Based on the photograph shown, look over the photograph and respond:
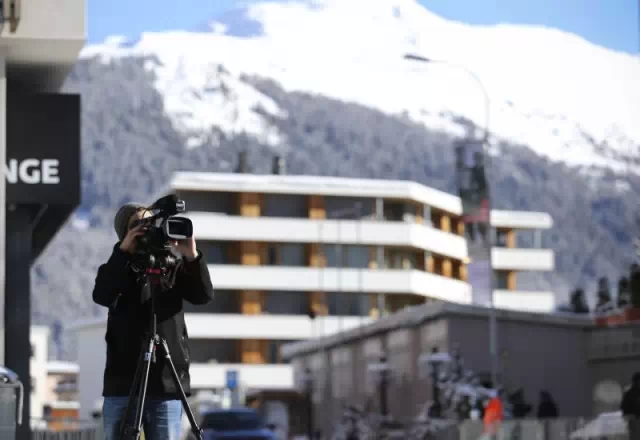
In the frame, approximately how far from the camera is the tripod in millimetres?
7383

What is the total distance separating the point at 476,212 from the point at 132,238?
118ft

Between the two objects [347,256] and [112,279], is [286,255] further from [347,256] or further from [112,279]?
[112,279]

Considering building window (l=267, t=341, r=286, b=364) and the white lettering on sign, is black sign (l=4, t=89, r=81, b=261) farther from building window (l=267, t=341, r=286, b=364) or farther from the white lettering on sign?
building window (l=267, t=341, r=286, b=364)

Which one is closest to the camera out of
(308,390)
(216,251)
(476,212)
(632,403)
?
(632,403)

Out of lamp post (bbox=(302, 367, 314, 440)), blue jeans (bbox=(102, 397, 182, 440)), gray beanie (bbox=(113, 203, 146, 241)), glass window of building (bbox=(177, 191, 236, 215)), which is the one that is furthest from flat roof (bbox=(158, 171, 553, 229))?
blue jeans (bbox=(102, 397, 182, 440))

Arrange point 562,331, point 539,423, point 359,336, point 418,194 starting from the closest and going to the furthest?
point 539,423
point 562,331
point 359,336
point 418,194

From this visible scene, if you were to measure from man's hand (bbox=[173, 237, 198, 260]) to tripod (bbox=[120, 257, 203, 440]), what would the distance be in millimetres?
117

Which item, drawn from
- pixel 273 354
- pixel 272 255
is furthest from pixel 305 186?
pixel 273 354

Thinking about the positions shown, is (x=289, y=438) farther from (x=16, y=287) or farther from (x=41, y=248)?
(x=16, y=287)

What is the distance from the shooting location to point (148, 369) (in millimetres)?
7410

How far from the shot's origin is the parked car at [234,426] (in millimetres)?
33406

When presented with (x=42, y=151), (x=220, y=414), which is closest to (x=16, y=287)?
(x=42, y=151)

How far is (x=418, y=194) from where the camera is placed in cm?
11019

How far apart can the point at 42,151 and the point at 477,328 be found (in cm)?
2482
